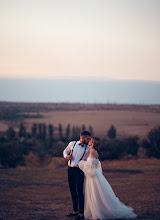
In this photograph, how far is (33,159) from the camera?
2933cm

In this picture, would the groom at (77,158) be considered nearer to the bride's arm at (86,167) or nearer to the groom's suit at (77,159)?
the groom's suit at (77,159)

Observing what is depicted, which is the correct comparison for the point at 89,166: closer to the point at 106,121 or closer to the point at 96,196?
the point at 96,196

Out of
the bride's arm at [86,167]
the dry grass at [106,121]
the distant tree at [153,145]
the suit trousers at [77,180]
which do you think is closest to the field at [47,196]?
the suit trousers at [77,180]

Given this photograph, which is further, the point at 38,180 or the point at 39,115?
the point at 39,115

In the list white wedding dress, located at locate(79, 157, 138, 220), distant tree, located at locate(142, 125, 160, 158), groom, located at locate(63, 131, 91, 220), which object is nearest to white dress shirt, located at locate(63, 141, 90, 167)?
groom, located at locate(63, 131, 91, 220)

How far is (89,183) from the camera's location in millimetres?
6836

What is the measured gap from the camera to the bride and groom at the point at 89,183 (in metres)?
6.68

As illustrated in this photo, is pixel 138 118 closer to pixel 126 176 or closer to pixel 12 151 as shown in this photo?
pixel 12 151

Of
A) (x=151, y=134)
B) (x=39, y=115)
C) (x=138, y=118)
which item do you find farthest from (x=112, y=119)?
(x=151, y=134)

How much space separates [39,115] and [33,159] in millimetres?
54477

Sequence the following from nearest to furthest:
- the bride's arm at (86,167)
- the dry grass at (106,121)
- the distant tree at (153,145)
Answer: the bride's arm at (86,167), the distant tree at (153,145), the dry grass at (106,121)

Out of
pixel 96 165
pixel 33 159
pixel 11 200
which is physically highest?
pixel 96 165

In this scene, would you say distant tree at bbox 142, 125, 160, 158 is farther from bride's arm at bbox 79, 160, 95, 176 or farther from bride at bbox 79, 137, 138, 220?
bride's arm at bbox 79, 160, 95, 176

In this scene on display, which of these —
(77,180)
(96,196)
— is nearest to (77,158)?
(77,180)
